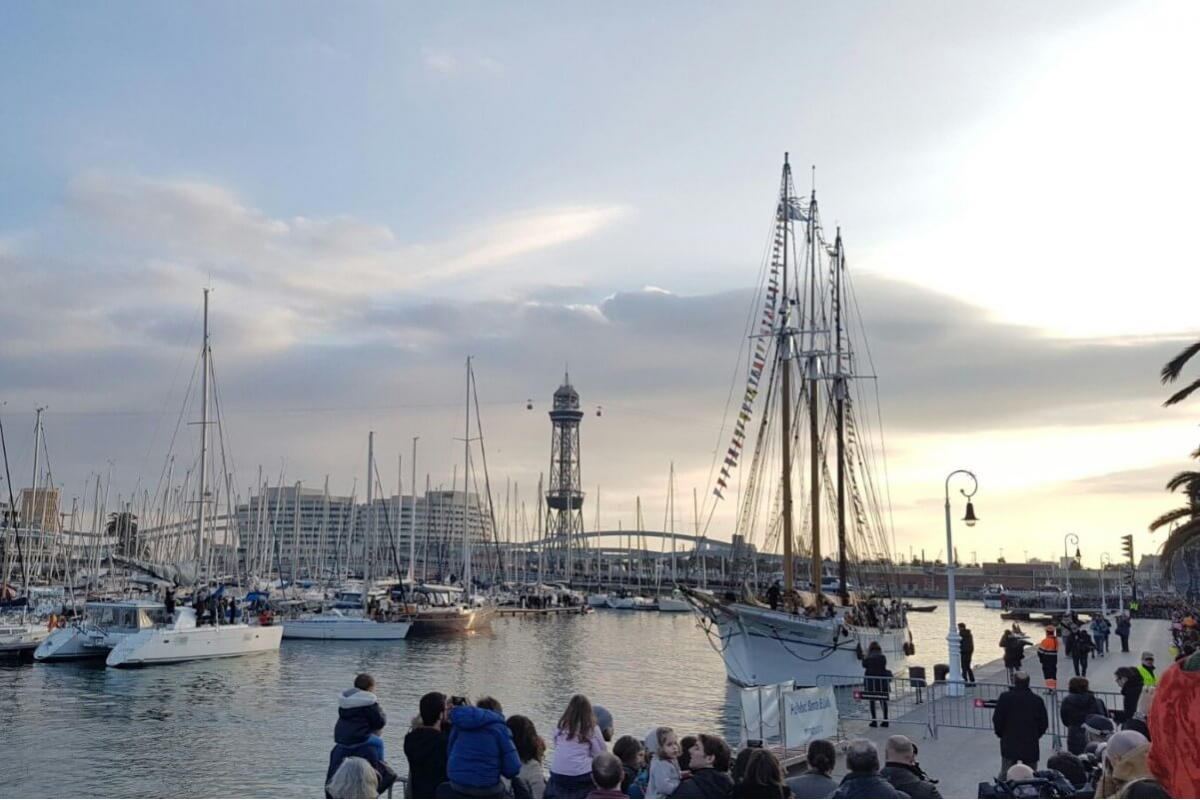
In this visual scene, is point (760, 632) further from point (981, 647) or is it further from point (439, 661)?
point (981, 647)

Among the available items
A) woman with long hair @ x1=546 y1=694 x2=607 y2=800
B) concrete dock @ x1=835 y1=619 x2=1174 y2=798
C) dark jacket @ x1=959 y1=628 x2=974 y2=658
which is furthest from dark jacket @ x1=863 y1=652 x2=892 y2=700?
woman with long hair @ x1=546 y1=694 x2=607 y2=800

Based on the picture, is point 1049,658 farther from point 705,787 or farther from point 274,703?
point 274,703

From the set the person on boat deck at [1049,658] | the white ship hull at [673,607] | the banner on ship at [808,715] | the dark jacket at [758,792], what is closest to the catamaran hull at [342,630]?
the person on boat deck at [1049,658]

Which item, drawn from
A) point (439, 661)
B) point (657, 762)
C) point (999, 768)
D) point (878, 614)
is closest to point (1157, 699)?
point (657, 762)

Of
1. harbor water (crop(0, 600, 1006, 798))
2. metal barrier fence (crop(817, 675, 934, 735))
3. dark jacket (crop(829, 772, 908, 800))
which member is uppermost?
dark jacket (crop(829, 772, 908, 800))

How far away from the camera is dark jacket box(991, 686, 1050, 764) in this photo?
39.5ft

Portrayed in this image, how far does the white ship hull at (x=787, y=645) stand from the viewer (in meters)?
35.2

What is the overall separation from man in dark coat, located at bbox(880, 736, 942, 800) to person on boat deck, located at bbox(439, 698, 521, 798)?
3.30 meters

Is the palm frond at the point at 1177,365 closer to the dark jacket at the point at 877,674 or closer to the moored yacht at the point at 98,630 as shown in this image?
the dark jacket at the point at 877,674

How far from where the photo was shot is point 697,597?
121 ft

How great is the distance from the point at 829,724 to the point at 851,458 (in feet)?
124

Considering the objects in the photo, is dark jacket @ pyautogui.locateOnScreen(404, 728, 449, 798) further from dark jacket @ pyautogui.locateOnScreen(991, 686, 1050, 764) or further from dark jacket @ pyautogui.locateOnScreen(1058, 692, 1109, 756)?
dark jacket @ pyautogui.locateOnScreen(1058, 692, 1109, 756)

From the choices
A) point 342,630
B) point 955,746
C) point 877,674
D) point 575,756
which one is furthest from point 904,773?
point 342,630

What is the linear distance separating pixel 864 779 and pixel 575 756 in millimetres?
2681
